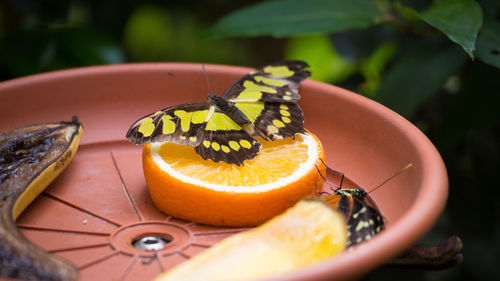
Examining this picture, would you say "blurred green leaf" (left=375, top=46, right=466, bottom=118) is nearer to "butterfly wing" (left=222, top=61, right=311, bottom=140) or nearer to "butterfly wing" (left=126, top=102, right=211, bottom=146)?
"butterfly wing" (left=222, top=61, right=311, bottom=140)

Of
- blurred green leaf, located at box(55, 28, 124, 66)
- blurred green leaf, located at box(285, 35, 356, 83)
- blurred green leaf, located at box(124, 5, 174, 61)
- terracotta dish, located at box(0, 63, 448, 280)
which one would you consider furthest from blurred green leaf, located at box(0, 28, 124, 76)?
blurred green leaf, located at box(285, 35, 356, 83)

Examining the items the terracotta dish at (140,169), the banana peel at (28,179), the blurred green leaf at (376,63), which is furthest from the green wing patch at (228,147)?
the blurred green leaf at (376,63)

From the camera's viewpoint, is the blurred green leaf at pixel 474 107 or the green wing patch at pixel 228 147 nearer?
the green wing patch at pixel 228 147

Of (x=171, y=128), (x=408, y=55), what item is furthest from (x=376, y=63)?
(x=171, y=128)

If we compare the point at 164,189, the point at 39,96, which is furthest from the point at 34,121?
the point at 164,189

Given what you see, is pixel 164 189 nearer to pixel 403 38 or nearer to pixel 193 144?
pixel 193 144

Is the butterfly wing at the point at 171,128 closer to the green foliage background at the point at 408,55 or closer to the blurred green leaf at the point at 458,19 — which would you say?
the green foliage background at the point at 408,55

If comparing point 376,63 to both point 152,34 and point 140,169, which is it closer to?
point 140,169
